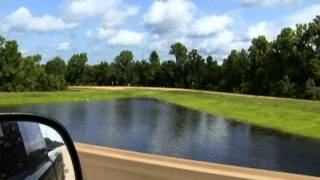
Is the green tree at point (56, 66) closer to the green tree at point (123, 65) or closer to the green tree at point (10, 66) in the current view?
the green tree at point (123, 65)

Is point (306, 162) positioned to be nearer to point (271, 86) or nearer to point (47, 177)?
point (47, 177)

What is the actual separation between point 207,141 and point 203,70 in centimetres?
8132

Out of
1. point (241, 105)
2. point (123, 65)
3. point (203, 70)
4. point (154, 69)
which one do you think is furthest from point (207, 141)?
point (123, 65)

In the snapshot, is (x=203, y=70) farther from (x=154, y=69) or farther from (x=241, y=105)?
(x=241, y=105)

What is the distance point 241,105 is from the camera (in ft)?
222

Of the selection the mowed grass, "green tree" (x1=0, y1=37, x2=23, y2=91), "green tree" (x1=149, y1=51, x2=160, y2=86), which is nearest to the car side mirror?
the mowed grass

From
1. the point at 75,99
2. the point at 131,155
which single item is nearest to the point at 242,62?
the point at 75,99

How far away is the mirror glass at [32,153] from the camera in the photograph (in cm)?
237

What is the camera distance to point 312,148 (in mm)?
36000

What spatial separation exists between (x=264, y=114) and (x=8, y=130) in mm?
55636

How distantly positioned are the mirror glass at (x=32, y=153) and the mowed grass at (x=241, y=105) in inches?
1573

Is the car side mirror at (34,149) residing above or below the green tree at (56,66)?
below

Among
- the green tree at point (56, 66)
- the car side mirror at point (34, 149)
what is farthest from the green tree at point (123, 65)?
the car side mirror at point (34, 149)

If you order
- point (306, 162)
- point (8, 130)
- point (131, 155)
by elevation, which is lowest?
point (306, 162)
